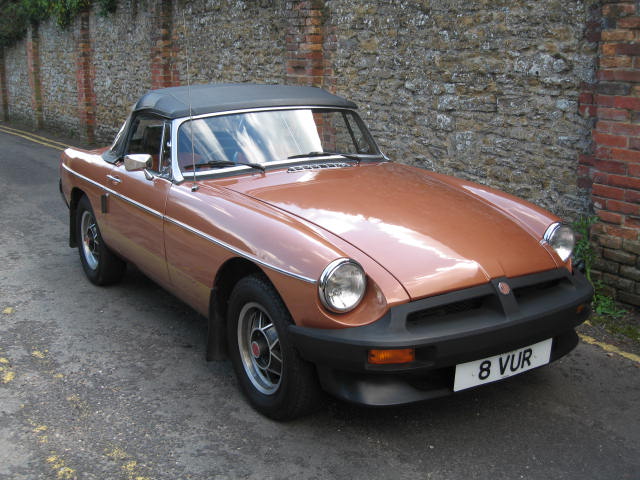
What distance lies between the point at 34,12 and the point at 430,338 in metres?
18.7

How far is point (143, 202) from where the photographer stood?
14.8 ft

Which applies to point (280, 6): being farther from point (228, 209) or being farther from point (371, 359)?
point (371, 359)

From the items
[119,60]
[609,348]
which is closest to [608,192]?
[609,348]

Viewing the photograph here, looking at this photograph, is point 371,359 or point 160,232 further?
point 160,232

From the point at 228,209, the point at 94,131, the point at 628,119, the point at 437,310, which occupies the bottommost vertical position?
the point at 94,131

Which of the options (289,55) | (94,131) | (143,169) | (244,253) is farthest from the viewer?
(94,131)

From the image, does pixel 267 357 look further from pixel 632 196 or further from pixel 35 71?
pixel 35 71

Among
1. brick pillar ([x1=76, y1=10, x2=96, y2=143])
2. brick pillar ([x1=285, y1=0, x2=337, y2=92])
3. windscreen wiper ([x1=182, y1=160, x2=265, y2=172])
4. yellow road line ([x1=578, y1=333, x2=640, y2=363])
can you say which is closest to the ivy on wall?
brick pillar ([x1=76, y1=10, x2=96, y2=143])

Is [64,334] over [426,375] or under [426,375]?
under

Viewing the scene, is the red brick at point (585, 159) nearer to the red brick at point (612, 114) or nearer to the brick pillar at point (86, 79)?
the red brick at point (612, 114)

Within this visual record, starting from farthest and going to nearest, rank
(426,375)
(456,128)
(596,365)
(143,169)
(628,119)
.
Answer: (456,128), (628,119), (143,169), (596,365), (426,375)

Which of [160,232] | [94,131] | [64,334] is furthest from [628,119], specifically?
[94,131]

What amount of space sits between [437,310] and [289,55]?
7122 mm

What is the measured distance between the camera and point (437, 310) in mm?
3146
